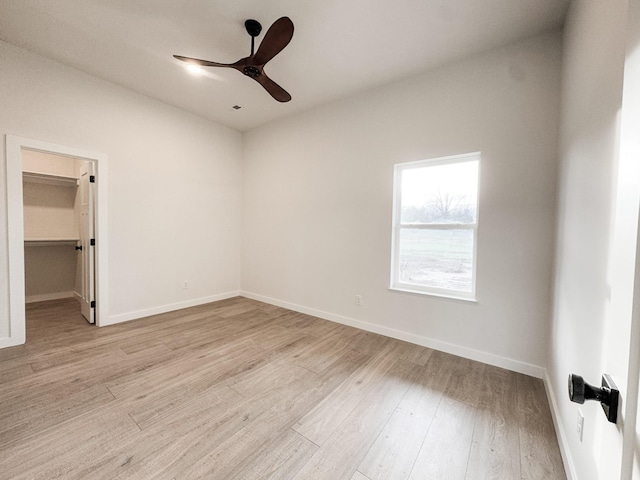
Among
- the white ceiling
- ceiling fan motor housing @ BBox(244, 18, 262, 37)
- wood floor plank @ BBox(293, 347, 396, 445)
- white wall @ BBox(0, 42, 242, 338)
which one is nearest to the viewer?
wood floor plank @ BBox(293, 347, 396, 445)

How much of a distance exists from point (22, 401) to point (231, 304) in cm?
259

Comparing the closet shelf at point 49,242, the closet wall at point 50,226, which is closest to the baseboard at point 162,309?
the closet wall at point 50,226

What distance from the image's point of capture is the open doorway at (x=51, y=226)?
4051 millimetres

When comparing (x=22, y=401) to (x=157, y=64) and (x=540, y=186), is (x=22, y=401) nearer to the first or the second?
(x=157, y=64)

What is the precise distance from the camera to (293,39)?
2.43 metres

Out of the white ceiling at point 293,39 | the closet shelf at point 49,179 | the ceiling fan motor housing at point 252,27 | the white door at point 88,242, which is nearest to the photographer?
the white ceiling at point 293,39

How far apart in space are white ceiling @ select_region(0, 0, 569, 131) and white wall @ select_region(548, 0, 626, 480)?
726 mm

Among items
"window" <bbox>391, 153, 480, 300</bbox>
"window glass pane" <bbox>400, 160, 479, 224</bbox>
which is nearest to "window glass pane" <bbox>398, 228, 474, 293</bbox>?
"window" <bbox>391, 153, 480, 300</bbox>

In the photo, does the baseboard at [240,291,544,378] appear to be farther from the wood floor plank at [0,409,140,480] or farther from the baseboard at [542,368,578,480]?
the wood floor plank at [0,409,140,480]

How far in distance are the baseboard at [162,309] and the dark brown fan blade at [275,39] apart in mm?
3529

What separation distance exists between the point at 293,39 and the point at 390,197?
191 cm

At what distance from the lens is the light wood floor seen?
4.61 ft

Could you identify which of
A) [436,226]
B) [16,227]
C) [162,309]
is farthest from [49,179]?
[436,226]

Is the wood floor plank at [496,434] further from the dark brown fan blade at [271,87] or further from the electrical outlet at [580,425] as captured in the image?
the dark brown fan blade at [271,87]
